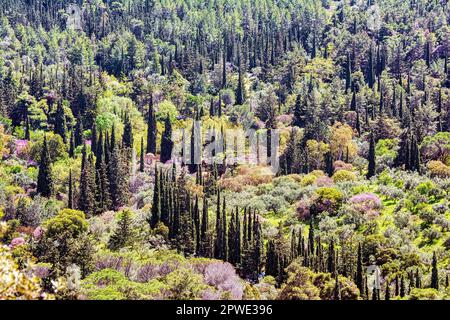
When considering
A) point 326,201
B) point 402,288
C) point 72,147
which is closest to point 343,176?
point 326,201

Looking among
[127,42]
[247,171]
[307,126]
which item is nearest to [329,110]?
[307,126]

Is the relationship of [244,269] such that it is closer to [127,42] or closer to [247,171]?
[247,171]

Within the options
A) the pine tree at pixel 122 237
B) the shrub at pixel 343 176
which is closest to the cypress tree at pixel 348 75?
the shrub at pixel 343 176

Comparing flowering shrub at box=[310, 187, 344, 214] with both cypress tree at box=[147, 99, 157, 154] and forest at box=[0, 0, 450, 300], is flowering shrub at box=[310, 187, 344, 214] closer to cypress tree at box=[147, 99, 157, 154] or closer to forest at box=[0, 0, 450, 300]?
forest at box=[0, 0, 450, 300]

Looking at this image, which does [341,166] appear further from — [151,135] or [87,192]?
[151,135]

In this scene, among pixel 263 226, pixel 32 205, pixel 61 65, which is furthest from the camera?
pixel 61 65

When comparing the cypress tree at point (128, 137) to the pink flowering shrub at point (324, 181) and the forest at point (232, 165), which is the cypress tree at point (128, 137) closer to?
the forest at point (232, 165)

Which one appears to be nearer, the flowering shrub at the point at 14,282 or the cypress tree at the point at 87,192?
the flowering shrub at the point at 14,282
